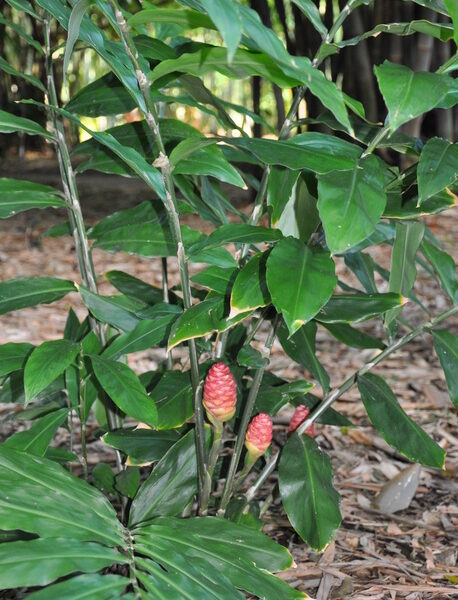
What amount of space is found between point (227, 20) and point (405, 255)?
0.48 m

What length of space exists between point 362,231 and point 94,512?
354mm

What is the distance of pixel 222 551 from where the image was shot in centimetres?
78

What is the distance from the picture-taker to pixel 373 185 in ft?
2.50

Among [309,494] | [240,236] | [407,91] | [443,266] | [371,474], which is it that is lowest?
[371,474]

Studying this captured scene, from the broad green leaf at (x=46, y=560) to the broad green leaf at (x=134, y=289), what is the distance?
0.50m

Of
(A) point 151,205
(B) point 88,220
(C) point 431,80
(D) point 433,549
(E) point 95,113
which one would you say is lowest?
(B) point 88,220

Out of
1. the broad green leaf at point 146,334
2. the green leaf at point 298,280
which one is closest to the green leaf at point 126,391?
the broad green leaf at point 146,334

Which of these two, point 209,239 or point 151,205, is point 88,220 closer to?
point 151,205

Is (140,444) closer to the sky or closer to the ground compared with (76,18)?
closer to the ground

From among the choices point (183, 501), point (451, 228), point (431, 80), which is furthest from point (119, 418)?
point (451, 228)

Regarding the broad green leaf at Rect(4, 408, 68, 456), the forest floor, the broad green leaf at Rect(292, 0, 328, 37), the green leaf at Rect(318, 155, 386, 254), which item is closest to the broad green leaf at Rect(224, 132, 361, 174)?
the green leaf at Rect(318, 155, 386, 254)

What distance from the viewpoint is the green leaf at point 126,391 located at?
0.88 metres

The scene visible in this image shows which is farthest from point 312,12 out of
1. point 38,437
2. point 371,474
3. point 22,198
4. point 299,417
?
point 371,474

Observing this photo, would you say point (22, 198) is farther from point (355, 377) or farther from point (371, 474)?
point (371, 474)
